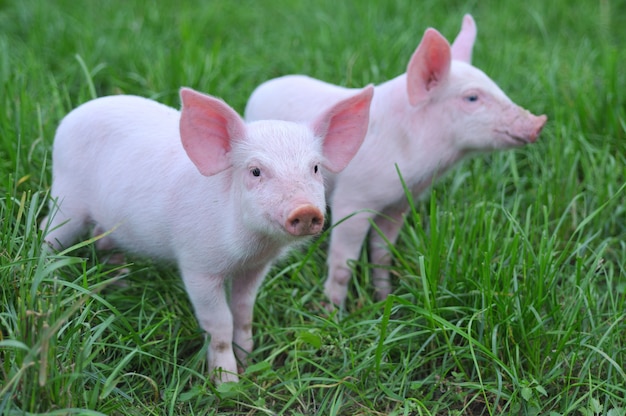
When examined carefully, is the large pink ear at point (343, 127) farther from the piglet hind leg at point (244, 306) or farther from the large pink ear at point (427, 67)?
the large pink ear at point (427, 67)

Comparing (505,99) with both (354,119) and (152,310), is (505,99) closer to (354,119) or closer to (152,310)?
(354,119)

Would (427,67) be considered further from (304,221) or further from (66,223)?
(66,223)

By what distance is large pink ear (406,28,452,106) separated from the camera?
3.81m

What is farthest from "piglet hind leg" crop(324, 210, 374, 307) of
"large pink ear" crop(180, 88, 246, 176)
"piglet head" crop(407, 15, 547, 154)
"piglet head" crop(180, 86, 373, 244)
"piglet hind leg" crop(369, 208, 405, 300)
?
"large pink ear" crop(180, 88, 246, 176)

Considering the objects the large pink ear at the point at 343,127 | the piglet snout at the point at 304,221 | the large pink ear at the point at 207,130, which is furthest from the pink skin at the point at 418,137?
the piglet snout at the point at 304,221

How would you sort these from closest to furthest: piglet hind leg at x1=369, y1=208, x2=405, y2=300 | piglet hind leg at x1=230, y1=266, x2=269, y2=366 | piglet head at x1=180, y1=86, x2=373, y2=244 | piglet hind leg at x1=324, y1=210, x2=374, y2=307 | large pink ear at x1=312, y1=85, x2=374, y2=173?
piglet head at x1=180, y1=86, x2=373, y2=244 < large pink ear at x1=312, y1=85, x2=374, y2=173 < piglet hind leg at x1=230, y1=266, x2=269, y2=366 < piglet hind leg at x1=324, y1=210, x2=374, y2=307 < piglet hind leg at x1=369, y1=208, x2=405, y2=300

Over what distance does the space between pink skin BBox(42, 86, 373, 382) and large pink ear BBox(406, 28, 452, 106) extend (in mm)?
692

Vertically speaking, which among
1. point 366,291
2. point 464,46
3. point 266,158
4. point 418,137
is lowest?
point 366,291

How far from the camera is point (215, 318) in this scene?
3.27m

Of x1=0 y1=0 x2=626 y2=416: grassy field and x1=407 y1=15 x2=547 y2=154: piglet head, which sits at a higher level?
x1=407 y1=15 x2=547 y2=154: piglet head

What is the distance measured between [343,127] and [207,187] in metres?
0.59

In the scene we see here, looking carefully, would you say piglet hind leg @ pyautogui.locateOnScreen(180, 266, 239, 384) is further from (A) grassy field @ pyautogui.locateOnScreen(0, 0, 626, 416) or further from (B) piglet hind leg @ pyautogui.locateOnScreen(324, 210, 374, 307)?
(B) piglet hind leg @ pyautogui.locateOnScreen(324, 210, 374, 307)

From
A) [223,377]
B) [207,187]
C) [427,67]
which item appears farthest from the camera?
[427,67]

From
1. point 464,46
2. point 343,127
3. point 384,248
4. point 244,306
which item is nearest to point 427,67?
point 464,46
